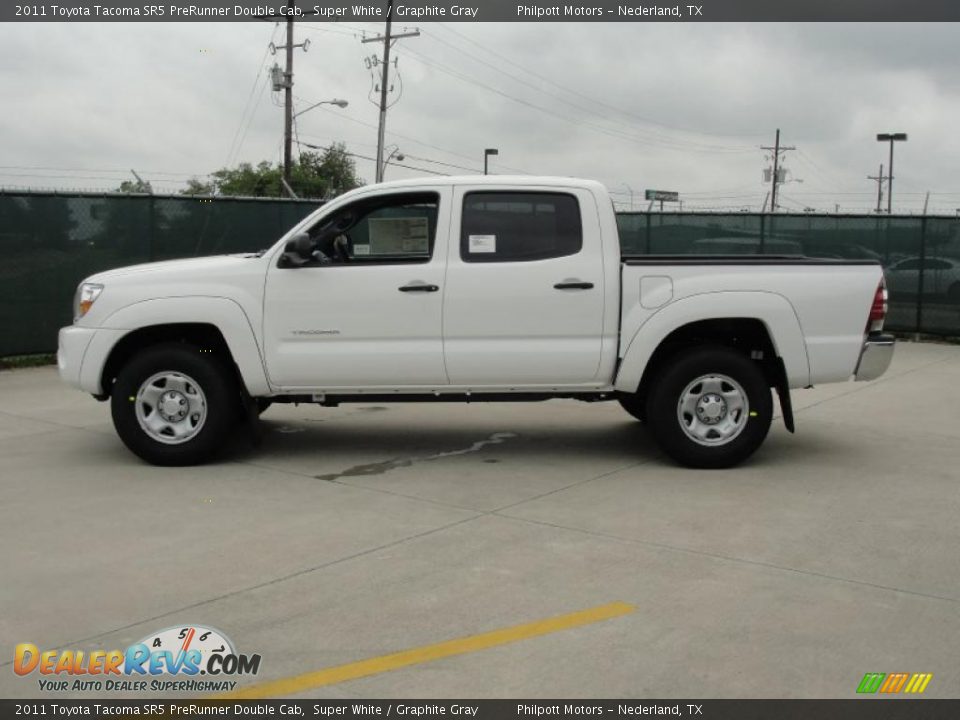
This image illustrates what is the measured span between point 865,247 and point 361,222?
40.3 ft

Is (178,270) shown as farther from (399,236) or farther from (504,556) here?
(504,556)

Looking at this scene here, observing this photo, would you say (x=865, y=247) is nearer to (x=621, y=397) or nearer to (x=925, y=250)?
(x=925, y=250)

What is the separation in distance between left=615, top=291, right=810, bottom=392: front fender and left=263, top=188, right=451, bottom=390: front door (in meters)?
1.41

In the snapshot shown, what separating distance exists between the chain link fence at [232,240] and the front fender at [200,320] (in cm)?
607

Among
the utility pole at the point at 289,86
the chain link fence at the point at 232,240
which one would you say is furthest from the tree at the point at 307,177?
the chain link fence at the point at 232,240

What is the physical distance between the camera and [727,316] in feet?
23.9

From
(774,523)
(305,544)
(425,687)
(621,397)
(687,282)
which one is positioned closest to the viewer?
(425,687)

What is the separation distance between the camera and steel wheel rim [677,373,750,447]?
7.42m

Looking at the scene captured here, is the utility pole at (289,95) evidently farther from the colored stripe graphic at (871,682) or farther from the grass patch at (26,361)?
the colored stripe graphic at (871,682)

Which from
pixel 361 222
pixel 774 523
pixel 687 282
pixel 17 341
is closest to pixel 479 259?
pixel 361 222

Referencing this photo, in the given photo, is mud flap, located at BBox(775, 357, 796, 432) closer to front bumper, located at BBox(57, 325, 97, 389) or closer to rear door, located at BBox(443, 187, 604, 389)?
rear door, located at BBox(443, 187, 604, 389)

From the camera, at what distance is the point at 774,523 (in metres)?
6.12

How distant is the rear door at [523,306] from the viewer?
24.0 ft
